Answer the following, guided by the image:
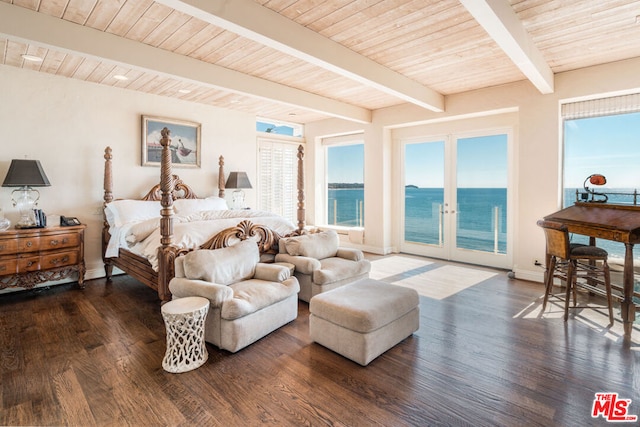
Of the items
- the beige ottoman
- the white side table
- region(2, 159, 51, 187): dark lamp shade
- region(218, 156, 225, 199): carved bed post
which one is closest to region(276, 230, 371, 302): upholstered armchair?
the beige ottoman

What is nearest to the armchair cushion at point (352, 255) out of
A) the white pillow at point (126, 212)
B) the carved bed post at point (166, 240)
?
the carved bed post at point (166, 240)

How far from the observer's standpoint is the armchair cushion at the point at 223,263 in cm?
294

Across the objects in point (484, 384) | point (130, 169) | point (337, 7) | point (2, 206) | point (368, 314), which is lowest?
point (484, 384)

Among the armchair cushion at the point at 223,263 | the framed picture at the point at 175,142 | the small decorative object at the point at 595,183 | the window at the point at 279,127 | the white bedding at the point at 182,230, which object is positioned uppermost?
the window at the point at 279,127

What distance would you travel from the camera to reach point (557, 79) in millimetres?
4422

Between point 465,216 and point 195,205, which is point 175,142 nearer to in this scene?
point 195,205

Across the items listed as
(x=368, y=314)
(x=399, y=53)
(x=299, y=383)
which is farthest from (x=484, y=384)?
(x=399, y=53)

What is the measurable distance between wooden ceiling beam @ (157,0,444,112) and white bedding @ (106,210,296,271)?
202cm

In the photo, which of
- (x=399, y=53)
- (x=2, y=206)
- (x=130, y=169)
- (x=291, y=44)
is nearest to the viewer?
(x=291, y=44)

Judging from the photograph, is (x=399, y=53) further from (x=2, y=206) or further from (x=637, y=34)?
(x=2, y=206)

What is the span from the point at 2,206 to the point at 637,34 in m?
7.36

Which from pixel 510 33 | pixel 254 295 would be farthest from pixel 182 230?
pixel 510 33

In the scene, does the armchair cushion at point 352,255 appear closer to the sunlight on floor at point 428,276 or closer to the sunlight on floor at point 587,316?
the sunlight on floor at point 428,276

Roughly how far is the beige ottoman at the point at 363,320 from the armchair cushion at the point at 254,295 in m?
0.42
